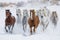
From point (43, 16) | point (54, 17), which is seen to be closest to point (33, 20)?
point (43, 16)

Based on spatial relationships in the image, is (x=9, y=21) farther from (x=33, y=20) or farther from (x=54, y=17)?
(x=54, y=17)

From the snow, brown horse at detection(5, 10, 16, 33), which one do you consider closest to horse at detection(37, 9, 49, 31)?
the snow

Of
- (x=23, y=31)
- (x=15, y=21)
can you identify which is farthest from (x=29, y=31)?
(x=15, y=21)

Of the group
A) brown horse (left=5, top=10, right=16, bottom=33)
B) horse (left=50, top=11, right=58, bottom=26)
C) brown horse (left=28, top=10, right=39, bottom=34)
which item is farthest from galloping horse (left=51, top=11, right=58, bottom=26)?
brown horse (left=5, top=10, right=16, bottom=33)

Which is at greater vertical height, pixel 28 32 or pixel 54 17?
pixel 54 17

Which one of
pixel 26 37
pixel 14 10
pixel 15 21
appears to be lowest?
pixel 26 37

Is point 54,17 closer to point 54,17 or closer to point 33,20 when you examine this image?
point 54,17

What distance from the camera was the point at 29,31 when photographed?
1.23 m

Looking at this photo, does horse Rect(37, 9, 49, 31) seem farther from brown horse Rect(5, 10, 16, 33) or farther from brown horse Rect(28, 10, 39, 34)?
brown horse Rect(5, 10, 16, 33)

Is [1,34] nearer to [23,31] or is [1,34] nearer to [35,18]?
[23,31]

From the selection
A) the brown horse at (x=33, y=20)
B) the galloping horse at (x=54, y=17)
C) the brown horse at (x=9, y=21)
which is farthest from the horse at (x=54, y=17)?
the brown horse at (x=9, y=21)

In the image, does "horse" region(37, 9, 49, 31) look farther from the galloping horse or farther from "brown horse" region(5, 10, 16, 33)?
"brown horse" region(5, 10, 16, 33)

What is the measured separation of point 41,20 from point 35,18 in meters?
0.06

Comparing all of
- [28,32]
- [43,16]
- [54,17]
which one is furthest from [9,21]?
[54,17]
